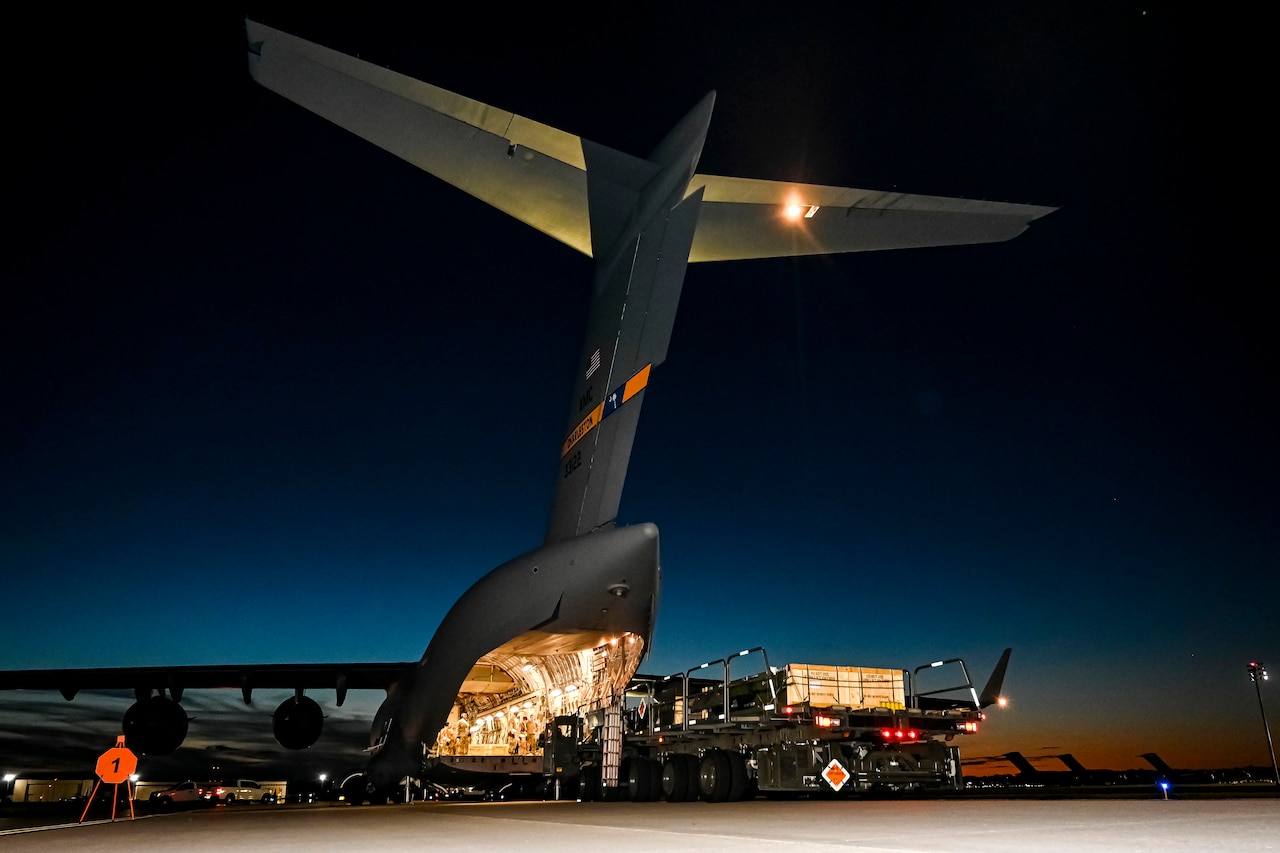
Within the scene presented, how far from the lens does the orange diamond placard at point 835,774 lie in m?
8.99

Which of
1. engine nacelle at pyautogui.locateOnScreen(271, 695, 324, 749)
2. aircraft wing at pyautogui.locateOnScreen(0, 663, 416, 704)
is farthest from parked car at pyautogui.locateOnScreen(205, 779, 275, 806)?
engine nacelle at pyautogui.locateOnScreen(271, 695, 324, 749)

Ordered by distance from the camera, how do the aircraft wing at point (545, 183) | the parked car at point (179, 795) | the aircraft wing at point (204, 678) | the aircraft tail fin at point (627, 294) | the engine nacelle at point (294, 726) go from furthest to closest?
the parked car at point (179, 795) < the aircraft wing at point (204, 678) < the engine nacelle at point (294, 726) < the aircraft tail fin at point (627, 294) < the aircraft wing at point (545, 183)

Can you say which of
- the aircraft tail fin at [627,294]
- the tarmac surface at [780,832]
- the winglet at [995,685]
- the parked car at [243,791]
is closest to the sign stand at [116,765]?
the tarmac surface at [780,832]

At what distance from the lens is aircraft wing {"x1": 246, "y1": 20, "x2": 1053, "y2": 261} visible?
8.99 m

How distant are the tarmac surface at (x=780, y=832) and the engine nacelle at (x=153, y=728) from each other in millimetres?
9790

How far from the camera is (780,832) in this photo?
211 inches

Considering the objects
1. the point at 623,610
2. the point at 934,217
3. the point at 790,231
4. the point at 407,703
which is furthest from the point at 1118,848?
the point at 407,703

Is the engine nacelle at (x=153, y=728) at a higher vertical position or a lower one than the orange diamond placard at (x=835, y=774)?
→ higher

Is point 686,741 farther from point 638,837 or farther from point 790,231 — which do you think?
point 790,231

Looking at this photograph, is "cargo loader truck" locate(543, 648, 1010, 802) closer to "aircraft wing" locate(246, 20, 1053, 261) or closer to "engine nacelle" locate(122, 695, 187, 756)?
"aircraft wing" locate(246, 20, 1053, 261)

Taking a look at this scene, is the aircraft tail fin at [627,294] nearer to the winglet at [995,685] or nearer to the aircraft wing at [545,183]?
the aircraft wing at [545,183]

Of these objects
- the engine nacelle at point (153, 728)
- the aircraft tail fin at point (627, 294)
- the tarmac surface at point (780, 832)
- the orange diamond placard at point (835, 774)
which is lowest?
the tarmac surface at point (780, 832)

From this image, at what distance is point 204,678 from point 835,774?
52.5ft

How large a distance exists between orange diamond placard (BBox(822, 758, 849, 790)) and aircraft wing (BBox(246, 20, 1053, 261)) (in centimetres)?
605
